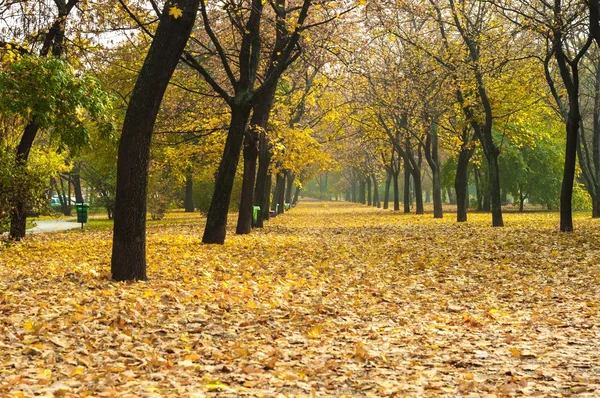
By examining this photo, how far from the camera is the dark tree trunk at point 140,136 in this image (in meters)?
10.2

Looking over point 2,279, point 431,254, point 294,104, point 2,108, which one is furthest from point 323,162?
point 2,279

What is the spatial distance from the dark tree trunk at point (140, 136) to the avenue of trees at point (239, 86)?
2 cm

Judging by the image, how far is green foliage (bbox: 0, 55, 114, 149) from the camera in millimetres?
12359

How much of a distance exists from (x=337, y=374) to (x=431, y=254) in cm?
1015

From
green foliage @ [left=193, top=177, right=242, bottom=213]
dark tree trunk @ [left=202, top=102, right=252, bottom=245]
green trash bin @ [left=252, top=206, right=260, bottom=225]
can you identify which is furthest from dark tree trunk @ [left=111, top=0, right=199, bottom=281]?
green foliage @ [left=193, top=177, right=242, bottom=213]

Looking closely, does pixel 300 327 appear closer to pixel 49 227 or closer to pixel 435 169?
pixel 49 227

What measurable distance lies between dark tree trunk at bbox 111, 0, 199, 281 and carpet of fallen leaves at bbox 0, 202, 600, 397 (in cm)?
57

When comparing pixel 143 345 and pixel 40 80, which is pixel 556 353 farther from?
pixel 40 80

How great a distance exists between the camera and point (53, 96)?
12797mm

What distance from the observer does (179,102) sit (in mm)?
23453

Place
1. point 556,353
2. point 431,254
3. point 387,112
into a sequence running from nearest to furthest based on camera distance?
point 556,353, point 431,254, point 387,112

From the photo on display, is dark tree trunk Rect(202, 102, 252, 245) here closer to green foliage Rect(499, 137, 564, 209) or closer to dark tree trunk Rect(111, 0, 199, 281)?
dark tree trunk Rect(111, 0, 199, 281)

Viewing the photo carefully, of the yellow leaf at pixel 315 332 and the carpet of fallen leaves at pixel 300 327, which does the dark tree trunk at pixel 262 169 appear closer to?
the carpet of fallen leaves at pixel 300 327

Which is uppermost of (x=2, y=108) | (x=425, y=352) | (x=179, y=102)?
(x=179, y=102)
